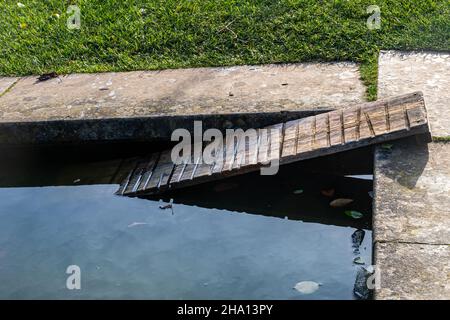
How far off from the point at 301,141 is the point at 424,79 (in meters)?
1.36

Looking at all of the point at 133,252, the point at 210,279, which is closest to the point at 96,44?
the point at 133,252

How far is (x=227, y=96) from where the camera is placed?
5.59 metres

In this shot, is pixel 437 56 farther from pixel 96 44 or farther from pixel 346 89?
pixel 96 44

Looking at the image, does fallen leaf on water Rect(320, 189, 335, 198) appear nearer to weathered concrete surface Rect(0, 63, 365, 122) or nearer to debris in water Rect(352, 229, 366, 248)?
debris in water Rect(352, 229, 366, 248)

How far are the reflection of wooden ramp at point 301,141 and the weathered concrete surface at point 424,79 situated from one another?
27 cm

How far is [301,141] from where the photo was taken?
4836 mm

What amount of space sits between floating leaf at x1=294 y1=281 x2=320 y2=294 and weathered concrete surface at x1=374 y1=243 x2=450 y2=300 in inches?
17.8

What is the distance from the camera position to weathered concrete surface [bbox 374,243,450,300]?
10.9ft

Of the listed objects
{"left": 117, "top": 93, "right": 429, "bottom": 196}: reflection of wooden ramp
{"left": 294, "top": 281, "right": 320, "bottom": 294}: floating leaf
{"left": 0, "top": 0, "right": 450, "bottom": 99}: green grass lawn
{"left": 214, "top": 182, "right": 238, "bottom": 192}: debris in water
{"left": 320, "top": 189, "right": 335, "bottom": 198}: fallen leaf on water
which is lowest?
{"left": 294, "top": 281, "right": 320, "bottom": 294}: floating leaf

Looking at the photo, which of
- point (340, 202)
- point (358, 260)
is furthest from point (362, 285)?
point (340, 202)

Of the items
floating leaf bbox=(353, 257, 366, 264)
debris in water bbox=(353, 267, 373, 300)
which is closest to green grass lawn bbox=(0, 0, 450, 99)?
floating leaf bbox=(353, 257, 366, 264)

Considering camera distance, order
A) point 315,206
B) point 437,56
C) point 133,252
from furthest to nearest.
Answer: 1. point 437,56
2. point 315,206
3. point 133,252
